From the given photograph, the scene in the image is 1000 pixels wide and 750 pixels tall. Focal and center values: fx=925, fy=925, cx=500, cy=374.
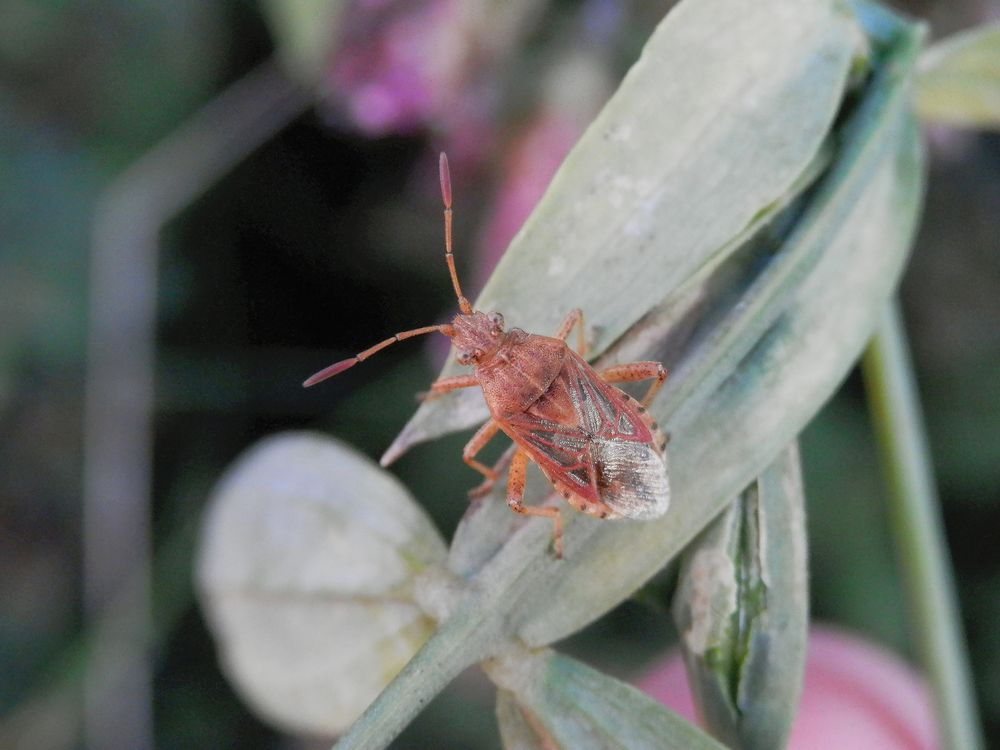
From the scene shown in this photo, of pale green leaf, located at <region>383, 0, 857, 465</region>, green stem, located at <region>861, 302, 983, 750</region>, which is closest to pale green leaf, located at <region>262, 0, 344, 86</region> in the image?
pale green leaf, located at <region>383, 0, 857, 465</region>

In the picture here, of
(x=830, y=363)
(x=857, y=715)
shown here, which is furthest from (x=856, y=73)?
(x=857, y=715)

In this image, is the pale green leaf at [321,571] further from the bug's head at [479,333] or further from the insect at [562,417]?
the bug's head at [479,333]

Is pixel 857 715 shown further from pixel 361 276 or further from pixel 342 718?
pixel 361 276

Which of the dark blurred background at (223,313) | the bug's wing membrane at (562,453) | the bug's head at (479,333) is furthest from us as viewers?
the dark blurred background at (223,313)

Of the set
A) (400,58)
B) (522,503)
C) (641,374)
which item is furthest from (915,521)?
(400,58)

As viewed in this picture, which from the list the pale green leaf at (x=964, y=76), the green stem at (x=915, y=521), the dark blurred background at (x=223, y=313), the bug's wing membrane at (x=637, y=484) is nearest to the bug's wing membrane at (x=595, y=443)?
the bug's wing membrane at (x=637, y=484)

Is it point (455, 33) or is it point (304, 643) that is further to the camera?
point (455, 33)
